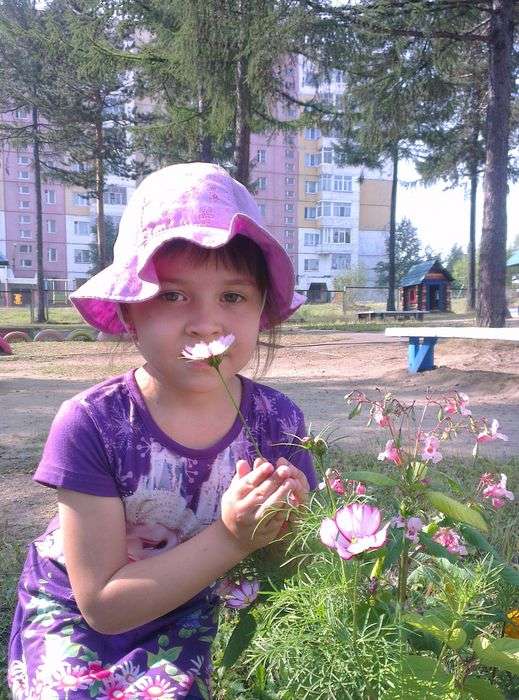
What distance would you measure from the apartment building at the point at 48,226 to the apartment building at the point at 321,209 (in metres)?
12.5

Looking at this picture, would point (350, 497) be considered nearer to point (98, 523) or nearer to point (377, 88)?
point (98, 523)

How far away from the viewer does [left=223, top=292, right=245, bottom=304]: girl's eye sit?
128 centimetres

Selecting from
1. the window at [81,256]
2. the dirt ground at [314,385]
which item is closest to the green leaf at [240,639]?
the dirt ground at [314,385]

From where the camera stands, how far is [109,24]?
12852mm

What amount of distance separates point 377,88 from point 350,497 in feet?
38.6

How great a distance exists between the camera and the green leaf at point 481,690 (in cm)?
93

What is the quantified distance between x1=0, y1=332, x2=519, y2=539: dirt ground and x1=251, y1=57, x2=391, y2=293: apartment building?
44029 millimetres

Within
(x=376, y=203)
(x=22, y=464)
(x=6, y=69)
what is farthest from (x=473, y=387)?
(x=376, y=203)

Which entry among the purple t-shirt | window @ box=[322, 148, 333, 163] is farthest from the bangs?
window @ box=[322, 148, 333, 163]

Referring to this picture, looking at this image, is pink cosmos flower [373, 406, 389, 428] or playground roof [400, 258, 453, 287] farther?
playground roof [400, 258, 453, 287]

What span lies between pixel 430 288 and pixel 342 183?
33.5 metres

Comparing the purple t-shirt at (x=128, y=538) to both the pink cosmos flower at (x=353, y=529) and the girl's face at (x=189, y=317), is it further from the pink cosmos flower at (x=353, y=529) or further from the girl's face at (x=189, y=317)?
the pink cosmos flower at (x=353, y=529)

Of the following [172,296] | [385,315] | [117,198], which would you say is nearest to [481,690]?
[172,296]

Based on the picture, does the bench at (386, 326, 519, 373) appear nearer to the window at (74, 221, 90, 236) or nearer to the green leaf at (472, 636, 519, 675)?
the green leaf at (472, 636, 519, 675)
